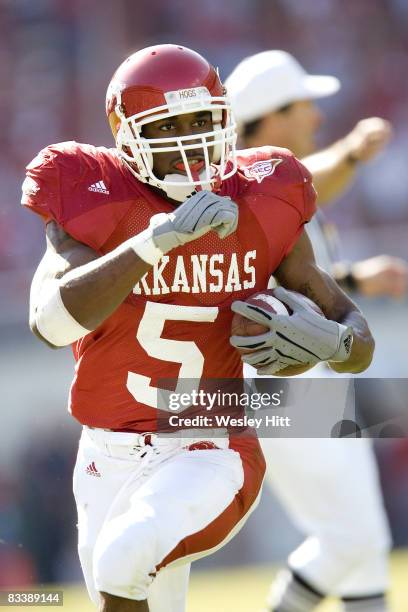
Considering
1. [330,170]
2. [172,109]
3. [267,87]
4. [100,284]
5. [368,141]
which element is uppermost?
[267,87]

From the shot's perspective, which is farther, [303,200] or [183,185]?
[303,200]

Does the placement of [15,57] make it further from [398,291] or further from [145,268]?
[145,268]

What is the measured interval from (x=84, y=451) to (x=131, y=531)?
16.9 inches

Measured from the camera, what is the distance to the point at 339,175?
3.97 m

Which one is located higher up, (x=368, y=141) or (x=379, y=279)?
(x=368, y=141)

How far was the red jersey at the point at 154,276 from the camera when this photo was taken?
2.46 metres

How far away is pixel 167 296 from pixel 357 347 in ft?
1.50

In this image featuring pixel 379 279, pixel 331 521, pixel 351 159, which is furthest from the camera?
pixel 379 279

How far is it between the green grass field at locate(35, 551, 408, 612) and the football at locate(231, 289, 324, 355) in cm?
241

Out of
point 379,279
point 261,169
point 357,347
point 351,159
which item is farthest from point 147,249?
point 379,279

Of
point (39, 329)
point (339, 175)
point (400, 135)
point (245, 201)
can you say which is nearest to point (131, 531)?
point (39, 329)

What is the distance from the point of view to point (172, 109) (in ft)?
8.05

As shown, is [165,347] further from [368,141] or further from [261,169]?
[368,141]

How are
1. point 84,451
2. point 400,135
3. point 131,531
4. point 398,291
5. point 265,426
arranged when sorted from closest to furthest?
point 131,531
point 84,451
point 265,426
point 398,291
point 400,135
